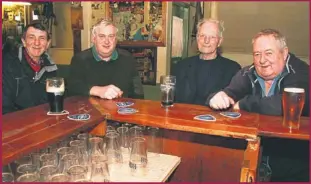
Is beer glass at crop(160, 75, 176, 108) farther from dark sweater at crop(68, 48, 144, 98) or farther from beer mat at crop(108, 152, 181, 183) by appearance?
dark sweater at crop(68, 48, 144, 98)

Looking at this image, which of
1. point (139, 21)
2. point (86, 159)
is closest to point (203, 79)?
point (86, 159)

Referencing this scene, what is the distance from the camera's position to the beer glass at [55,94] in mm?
1388

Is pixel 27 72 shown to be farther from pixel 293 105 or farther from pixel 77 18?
pixel 77 18

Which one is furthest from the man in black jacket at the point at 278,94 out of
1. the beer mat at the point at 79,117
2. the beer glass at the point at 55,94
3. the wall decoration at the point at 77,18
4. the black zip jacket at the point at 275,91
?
the wall decoration at the point at 77,18

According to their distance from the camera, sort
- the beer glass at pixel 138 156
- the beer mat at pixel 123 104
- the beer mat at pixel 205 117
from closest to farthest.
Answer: the beer glass at pixel 138 156 < the beer mat at pixel 205 117 < the beer mat at pixel 123 104

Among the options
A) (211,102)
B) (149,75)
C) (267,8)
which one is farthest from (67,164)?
(267,8)

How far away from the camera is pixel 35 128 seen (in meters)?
1.14

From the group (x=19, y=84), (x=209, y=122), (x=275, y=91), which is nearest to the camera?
(x=209, y=122)

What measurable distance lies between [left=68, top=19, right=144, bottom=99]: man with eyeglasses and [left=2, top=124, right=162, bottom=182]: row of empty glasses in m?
0.83

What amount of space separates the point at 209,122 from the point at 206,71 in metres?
0.88

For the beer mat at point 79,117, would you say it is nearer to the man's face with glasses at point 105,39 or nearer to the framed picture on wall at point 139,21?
the man's face with glasses at point 105,39

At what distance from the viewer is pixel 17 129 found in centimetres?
112

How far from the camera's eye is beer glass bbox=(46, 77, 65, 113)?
1388 millimetres

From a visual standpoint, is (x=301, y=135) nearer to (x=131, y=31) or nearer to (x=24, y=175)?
(x=24, y=175)
